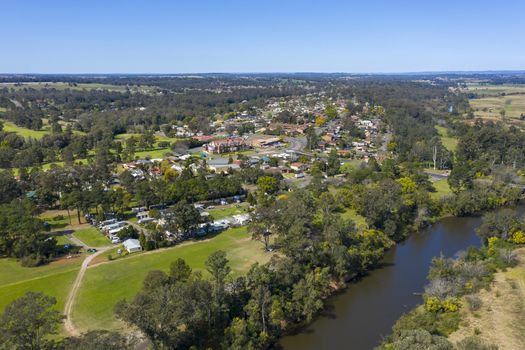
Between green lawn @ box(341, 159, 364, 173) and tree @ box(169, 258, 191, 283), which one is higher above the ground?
tree @ box(169, 258, 191, 283)

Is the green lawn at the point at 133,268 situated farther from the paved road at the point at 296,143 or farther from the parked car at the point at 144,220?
the paved road at the point at 296,143

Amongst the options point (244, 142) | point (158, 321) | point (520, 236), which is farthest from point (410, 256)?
point (244, 142)

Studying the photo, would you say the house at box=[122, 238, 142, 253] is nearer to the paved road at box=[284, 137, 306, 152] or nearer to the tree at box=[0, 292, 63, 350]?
the tree at box=[0, 292, 63, 350]

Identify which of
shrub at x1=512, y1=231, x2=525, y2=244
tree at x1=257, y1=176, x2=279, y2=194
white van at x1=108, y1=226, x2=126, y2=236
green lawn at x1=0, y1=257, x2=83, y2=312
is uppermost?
tree at x1=257, y1=176, x2=279, y2=194

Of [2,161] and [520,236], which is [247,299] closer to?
[520,236]

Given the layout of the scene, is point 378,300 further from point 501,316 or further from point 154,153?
point 154,153

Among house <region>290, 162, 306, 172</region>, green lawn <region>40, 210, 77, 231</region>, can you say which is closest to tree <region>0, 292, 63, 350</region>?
green lawn <region>40, 210, 77, 231</region>
